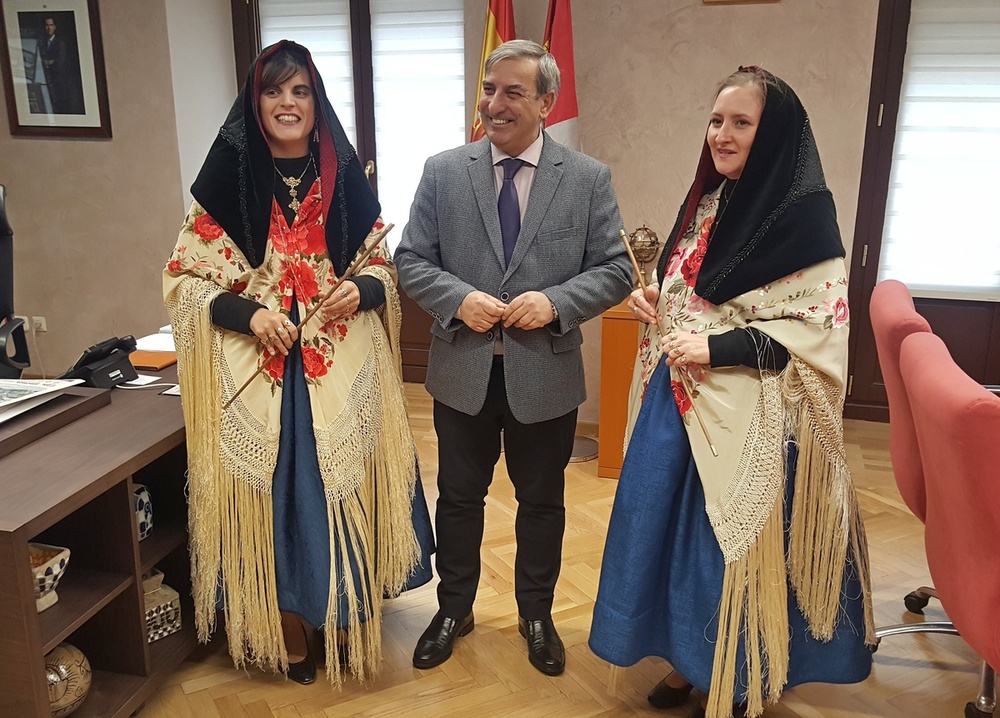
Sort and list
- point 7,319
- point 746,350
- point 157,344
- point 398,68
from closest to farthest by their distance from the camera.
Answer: point 746,350
point 157,344
point 7,319
point 398,68

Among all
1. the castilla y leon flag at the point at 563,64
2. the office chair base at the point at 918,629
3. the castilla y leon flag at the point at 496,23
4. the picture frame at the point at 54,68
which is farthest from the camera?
the picture frame at the point at 54,68

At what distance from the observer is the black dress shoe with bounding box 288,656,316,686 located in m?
2.06

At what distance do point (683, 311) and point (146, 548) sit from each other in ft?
4.35

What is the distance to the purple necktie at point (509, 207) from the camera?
192 cm

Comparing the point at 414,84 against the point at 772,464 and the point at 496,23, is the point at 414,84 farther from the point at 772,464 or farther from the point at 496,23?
the point at 772,464

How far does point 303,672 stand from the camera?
6.78 ft

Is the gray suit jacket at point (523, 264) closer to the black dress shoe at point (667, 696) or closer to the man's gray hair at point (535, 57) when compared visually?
the man's gray hair at point (535, 57)

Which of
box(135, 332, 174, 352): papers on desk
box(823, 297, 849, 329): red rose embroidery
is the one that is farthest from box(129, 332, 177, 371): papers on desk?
box(823, 297, 849, 329): red rose embroidery

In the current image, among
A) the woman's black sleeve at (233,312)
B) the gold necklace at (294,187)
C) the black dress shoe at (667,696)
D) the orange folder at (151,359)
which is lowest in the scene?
the black dress shoe at (667,696)

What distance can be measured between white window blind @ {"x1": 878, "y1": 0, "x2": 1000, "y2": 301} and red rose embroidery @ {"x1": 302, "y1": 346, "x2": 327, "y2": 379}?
2954mm

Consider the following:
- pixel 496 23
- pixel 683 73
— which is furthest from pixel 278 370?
pixel 683 73

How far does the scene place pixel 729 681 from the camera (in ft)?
5.60

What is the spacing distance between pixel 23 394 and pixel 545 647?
137cm

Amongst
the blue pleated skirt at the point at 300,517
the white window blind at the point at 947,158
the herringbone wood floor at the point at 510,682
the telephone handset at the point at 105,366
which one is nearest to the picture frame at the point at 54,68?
the telephone handset at the point at 105,366
